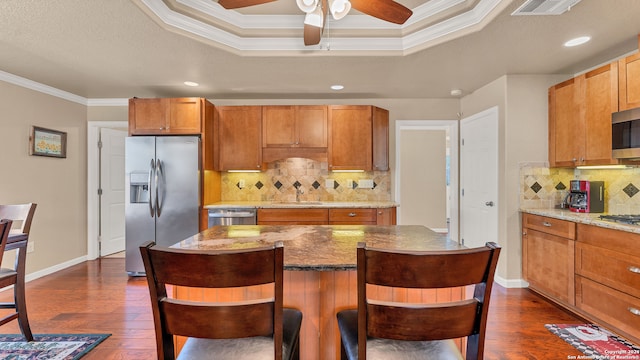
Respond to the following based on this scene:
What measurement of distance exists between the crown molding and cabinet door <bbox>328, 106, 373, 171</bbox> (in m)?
1.24

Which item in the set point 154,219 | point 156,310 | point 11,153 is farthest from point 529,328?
point 11,153

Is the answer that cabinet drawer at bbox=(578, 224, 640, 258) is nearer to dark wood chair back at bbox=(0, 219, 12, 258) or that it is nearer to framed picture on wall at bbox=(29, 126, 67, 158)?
dark wood chair back at bbox=(0, 219, 12, 258)

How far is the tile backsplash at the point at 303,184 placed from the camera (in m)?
4.25

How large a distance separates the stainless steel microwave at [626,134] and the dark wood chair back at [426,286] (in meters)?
2.39

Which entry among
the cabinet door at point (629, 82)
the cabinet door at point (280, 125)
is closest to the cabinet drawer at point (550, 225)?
the cabinet door at point (629, 82)

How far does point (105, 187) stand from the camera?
4.42 metres

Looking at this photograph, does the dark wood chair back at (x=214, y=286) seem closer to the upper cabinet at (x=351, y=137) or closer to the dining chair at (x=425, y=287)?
the dining chair at (x=425, y=287)

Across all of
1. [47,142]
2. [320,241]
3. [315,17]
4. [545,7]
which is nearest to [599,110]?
[545,7]

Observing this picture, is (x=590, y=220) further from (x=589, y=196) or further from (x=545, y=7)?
(x=545, y=7)

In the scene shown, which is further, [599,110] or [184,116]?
[184,116]

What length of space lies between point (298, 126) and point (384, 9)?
2.37 meters

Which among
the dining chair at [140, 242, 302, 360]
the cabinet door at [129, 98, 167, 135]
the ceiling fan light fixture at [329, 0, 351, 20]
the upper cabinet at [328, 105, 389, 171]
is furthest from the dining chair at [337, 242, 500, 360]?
the cabinet door at [129, 98, 167, 135]

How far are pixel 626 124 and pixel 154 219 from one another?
460cm

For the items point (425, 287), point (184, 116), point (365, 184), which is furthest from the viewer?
point (365, 184)
